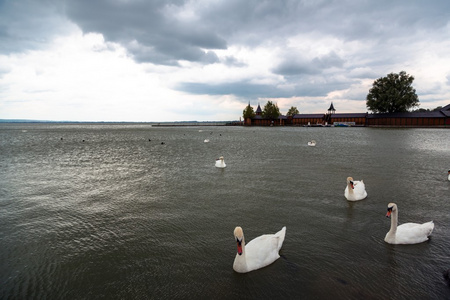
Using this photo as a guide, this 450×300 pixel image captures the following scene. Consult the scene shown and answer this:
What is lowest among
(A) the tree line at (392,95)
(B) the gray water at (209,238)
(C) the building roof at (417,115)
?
(B) the gray water at (209,238)

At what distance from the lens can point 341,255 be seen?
25.4 ft

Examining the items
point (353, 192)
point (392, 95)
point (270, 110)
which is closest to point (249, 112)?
point (270, 110)

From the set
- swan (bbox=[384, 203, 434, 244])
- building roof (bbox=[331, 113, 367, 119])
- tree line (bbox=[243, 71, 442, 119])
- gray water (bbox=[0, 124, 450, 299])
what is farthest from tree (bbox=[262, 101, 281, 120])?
swan (bbox=[384, 203, 434, 244])

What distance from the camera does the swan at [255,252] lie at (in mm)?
6879

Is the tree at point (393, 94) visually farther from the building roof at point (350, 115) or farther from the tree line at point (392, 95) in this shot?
the building roof at point (350, 115)

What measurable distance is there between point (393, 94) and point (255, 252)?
128 m

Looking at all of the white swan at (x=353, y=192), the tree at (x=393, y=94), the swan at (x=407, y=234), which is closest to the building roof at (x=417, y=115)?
the tree at (x=393, y=94)

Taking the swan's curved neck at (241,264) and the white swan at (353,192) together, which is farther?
the white swan at (353,192)

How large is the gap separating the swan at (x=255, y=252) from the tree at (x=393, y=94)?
126521mm

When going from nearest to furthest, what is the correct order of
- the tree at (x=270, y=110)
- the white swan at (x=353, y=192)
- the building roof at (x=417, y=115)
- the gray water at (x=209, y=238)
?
the gray water at (x=209, y=238), the white swan at (x=353, y=192), the building roof at (x=417, y=115), the tree at (x=270, y=110)

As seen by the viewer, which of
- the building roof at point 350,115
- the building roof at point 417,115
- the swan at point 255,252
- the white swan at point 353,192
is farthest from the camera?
the building roof at point 350,115

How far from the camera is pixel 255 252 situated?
7262 mm

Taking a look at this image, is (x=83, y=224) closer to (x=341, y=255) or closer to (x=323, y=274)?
(x=323, y=274)

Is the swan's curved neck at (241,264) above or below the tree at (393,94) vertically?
below
